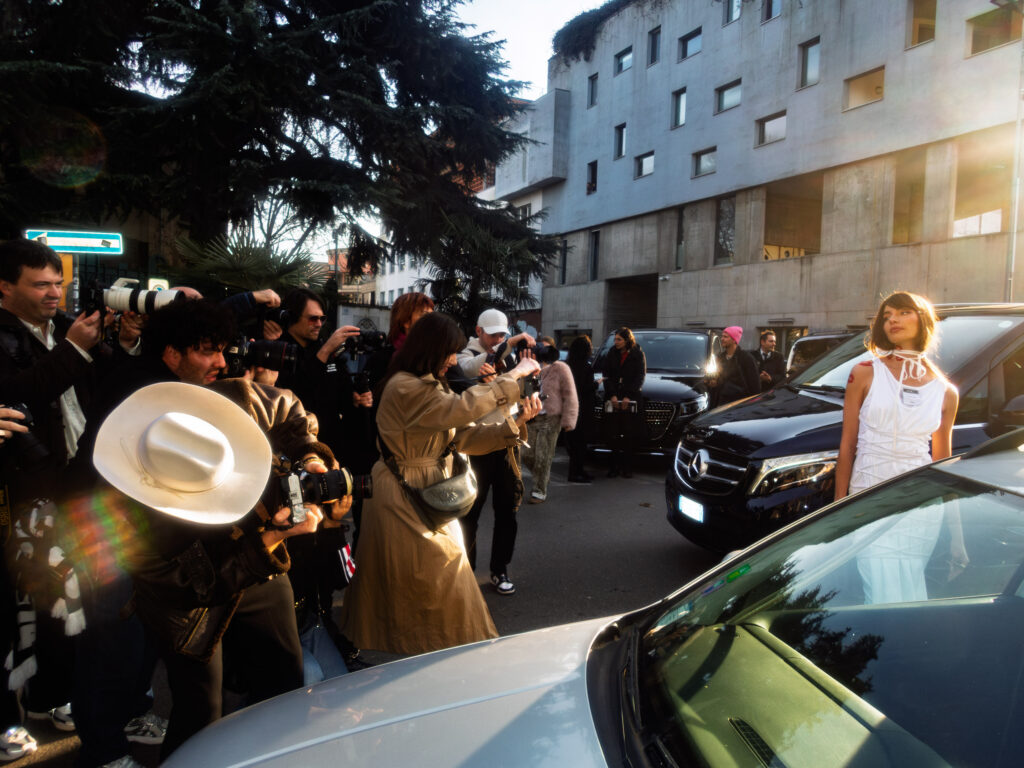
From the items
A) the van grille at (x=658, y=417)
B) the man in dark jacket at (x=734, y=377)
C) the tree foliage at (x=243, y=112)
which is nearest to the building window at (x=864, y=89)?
the tree foliage at (x=243, y=112)

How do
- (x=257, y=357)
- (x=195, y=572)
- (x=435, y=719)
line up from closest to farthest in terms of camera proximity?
(x=435, y=719)
(x=195, y=572)
(x=257, y=357)

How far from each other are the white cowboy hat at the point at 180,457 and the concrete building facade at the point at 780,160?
1447 cm

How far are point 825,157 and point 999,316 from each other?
18538 millimetres

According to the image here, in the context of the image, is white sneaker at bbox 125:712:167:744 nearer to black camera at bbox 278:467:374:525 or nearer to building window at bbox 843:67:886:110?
black camera at bbox 278:467:374:525

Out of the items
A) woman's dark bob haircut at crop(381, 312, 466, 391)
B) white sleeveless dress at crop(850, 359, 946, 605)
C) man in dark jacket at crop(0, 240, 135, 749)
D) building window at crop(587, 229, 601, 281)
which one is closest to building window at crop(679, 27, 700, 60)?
building window at crop(587, 229, 601, 281)

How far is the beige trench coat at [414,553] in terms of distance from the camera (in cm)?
284

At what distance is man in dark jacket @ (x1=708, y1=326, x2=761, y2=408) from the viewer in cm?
920

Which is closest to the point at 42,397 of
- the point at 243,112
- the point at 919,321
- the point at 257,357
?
the point at 257,357

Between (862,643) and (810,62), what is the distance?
936 inches

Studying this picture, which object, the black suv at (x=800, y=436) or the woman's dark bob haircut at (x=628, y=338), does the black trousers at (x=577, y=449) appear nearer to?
the woman's dark bob haircut at (x=628, y=338)

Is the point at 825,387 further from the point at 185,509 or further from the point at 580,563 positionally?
the point at 185,509

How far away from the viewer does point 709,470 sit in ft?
14.8

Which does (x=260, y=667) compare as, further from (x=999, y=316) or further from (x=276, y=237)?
(x=276, y=237)

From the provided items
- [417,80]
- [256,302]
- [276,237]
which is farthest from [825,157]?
[256,302]
